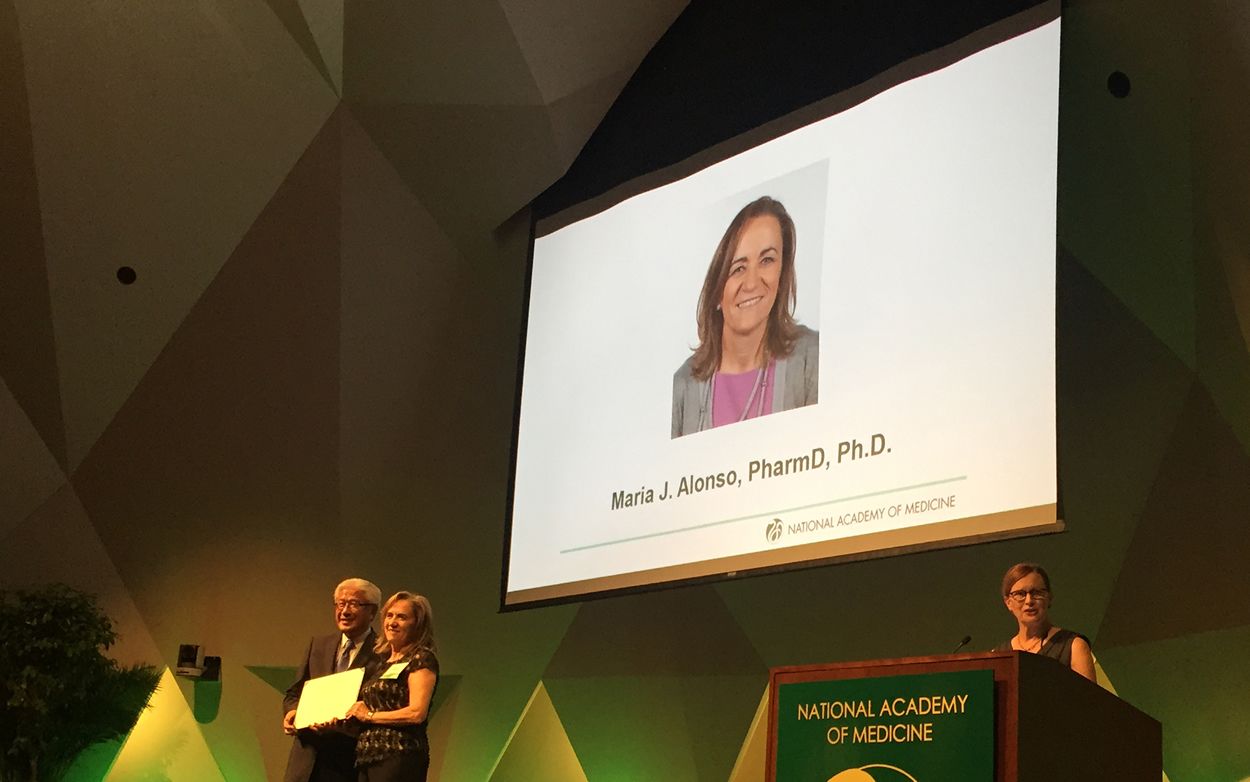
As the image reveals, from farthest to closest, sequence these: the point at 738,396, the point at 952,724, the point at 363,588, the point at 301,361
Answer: the point at 301,361 < the point at 738,396 < the point at 363,588 < the point at 952,724

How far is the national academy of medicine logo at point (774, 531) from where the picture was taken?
15.1ft

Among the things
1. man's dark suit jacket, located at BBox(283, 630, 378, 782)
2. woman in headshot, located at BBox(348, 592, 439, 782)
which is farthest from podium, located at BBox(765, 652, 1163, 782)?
man's dark suit jacket, located at BBox(283, 630, 378, 782)

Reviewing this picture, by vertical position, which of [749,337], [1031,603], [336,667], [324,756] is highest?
[749,337]

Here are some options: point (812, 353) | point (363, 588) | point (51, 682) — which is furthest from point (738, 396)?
point (51, 682)

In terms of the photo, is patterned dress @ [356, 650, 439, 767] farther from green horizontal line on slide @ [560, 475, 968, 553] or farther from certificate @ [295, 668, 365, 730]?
green horizontal line on slide @ [560, 475, 968, 553]

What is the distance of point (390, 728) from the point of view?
3.93 meters

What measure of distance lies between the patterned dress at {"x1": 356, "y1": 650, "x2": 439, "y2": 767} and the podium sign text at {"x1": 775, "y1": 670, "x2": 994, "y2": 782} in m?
1.72

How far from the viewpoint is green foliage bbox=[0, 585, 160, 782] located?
6.14m

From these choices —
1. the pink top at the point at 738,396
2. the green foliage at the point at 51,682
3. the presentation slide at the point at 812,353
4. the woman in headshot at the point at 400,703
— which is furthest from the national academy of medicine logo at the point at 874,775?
the green foliage at the point at 51,682

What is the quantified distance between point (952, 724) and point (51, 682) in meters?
4.98

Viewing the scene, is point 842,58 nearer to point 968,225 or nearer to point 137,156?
point 968,225

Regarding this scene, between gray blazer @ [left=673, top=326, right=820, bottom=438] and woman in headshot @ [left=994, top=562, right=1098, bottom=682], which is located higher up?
gray blazer @ [left=673, top=326, right=820, bottom=438]

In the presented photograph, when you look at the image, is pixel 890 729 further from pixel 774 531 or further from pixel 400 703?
pixel 774 531

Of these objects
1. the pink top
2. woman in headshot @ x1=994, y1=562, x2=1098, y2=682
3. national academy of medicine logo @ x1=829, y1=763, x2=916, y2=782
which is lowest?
national academy of medicine logo @ x1=829, y1=763, x2=916, y2=782
